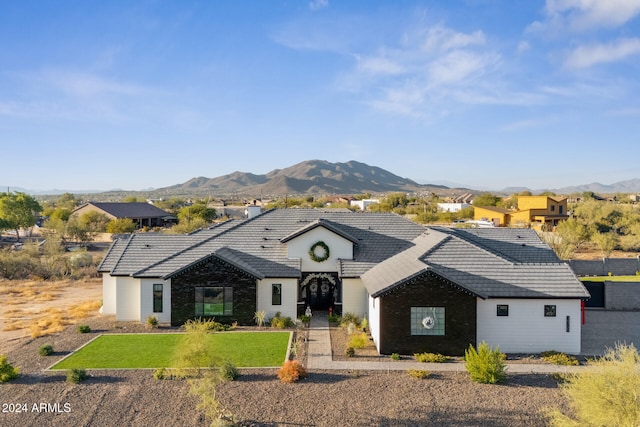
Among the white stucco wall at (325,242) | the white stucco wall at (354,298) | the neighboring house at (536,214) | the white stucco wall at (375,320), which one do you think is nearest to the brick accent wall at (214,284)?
the white stucco wall at (325,242)

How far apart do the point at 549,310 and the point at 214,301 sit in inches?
657

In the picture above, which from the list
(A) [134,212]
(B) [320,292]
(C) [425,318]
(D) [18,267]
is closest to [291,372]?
(C) [425,318]

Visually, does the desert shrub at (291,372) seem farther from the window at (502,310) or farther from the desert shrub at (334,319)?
the window at (502,310)

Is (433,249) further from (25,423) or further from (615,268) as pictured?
(615,268)

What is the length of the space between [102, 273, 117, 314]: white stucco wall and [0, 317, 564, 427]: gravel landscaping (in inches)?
345

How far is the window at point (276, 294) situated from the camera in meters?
24.9

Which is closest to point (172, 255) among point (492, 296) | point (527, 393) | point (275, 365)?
point (275, 365)

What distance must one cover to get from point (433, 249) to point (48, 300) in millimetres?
27276

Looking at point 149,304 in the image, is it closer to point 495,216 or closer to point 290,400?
point 290,400

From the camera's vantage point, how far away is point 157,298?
962 inches

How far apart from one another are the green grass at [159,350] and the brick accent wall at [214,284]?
1759 mm

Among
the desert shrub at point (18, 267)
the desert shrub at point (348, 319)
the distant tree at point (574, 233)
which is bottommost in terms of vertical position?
the desert shrub at point (348, 319)

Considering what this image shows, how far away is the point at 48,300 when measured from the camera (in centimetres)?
3184

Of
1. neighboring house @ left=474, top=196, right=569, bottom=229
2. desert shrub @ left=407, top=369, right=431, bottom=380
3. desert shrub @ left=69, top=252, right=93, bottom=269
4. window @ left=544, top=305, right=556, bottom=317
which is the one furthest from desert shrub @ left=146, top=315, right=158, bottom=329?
neighboring house @ left=474, top=196, right=569, bottom=229
